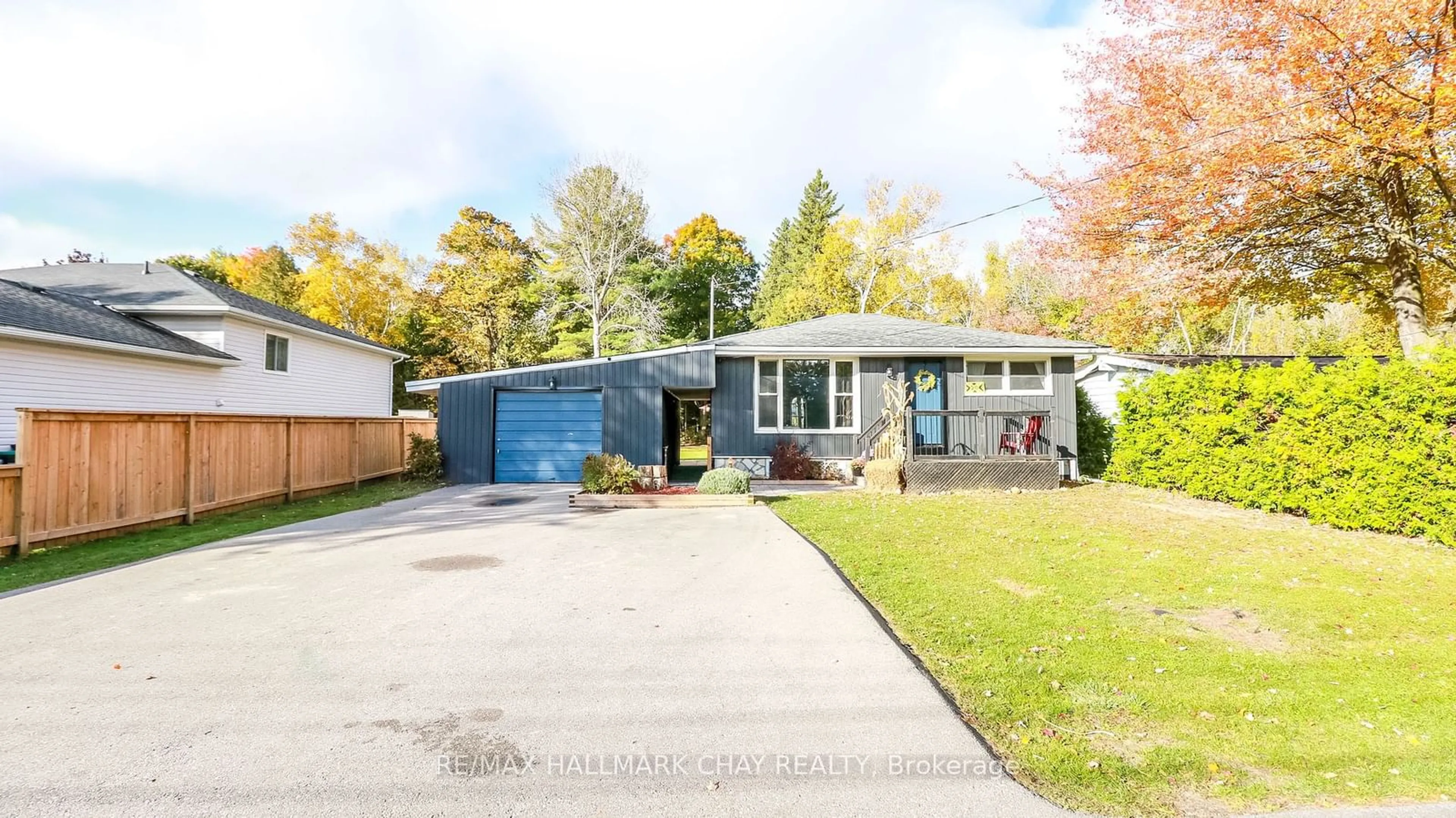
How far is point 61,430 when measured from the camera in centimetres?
650

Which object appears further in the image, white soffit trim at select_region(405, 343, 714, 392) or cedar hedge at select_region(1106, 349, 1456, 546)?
white soffit trim at select_region(405, 343, 714, 392)

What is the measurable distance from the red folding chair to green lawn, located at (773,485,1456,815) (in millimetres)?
4826

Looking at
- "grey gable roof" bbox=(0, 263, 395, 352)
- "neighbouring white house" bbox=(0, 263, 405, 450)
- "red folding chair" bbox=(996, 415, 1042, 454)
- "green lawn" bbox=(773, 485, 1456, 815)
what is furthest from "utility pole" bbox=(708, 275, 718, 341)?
"green lawn" bbox=(773, 485, 1456, 815)

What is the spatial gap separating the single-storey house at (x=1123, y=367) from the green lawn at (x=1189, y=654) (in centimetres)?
710

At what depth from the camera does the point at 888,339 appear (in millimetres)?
13039

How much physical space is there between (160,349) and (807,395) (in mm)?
13062

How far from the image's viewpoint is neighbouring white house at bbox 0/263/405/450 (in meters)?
10.0

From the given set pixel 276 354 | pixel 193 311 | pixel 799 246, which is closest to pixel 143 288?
pixel 193 311

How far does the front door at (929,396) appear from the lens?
12.6 m

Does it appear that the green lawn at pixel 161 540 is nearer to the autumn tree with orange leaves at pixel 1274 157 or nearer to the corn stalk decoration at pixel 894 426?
the corn stalk decoration at pixel 894 426

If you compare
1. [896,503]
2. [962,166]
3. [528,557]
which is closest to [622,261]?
[962,166]

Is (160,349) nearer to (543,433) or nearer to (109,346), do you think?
(109,346)

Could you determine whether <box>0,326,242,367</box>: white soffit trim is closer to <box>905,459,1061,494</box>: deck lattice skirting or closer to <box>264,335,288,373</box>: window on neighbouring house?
<box>264,335,288,373</box>: window on neighbouring house

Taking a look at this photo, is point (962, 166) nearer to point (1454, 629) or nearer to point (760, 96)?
point (760, 96)
